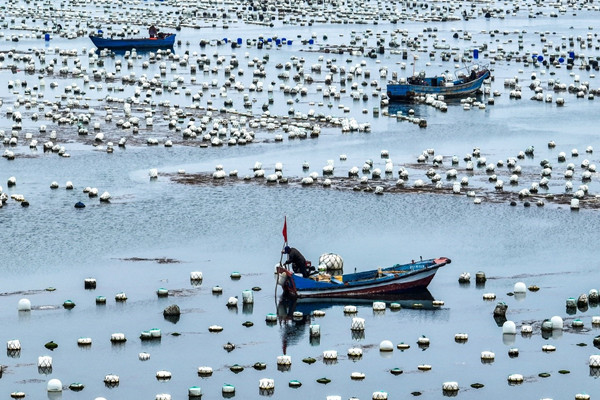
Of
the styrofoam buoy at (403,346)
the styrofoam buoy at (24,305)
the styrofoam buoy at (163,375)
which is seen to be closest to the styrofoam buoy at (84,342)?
the styrofoam buoy at (163,375)

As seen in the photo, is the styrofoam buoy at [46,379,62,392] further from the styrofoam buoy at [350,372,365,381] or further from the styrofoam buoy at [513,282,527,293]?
the styrofoam buoy at [513,282,527,293]

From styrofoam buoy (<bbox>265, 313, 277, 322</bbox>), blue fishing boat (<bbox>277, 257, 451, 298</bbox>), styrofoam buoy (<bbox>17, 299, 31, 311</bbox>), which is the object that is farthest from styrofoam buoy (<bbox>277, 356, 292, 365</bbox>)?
styrofoam buoy (<bbox>17, 299, 31, 311</bbox>)

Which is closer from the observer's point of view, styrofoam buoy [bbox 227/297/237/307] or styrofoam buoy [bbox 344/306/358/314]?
styrofoam buoy [bbox 344/306/358/314]

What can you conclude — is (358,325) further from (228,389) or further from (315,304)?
(228,389)

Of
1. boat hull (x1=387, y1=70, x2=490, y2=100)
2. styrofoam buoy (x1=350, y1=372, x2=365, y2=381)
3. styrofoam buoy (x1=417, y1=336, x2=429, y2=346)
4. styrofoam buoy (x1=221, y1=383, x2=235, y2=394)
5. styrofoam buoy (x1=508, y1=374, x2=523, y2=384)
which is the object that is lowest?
boat hull (x1=387, y1=70, x2=490, y2=100)

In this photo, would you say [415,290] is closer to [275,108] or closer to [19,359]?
[19,359]

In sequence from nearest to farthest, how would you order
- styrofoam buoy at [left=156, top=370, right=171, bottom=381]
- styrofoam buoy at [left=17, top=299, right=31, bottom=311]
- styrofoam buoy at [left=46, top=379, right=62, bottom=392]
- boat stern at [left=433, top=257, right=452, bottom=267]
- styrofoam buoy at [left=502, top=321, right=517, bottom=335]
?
styrofoam buoy at [left=46, top=379, right=62, bottom=392] → styrofoam buoy at [left=156, top=370, right=171, bottom=381] → styrofoam buoy at [left=502, top=321, right=517, bottom=335] → styrofoam buoy at [left=17, top=299, right=31, bottom=311] → boat stern at [left=433, top=257, right=452, bottom=267]

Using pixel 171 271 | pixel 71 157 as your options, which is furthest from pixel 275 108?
pixel 171 271
